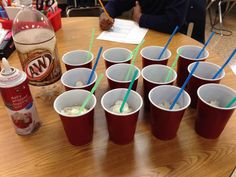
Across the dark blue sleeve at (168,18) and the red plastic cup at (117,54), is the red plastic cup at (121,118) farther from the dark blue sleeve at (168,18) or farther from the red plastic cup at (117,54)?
the dark blue sleeve at (168,18)

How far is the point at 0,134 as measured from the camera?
0.64 m

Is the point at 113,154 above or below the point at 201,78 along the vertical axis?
below

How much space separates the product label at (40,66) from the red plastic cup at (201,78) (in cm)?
40

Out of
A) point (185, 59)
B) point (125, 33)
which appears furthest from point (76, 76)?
point (125, 33)

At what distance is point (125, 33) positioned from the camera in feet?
3.86

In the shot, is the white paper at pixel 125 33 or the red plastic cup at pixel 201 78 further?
the white paper at pixel 125 33

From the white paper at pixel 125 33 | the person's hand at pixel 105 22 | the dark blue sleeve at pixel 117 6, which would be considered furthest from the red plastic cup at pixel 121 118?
the dark blue sleeve at pixel 117 6

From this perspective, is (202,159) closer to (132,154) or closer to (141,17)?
(132,154)

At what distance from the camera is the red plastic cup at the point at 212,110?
58 centimetres

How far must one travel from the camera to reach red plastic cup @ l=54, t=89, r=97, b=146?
1.78 ft

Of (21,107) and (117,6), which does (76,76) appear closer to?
(21,107)

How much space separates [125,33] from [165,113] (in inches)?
27.6

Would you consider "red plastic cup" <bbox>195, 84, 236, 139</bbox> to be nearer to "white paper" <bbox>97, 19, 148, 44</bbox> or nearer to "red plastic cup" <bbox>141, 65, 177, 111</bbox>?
"red plastic cup" <bbox>141, 65, 177, 111</bbox>

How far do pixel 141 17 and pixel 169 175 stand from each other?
2.96ft
